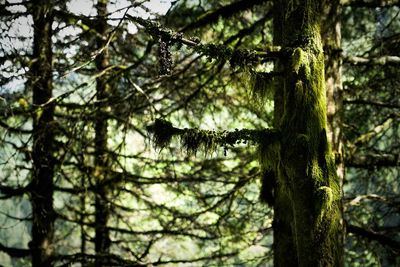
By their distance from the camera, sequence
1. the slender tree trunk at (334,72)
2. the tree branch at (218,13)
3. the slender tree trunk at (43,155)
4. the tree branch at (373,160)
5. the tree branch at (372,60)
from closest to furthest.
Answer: the slender tree trunk at (334,72)
the tree branch at (372,60)
the tree branch at (373,160)
the tree branch at (218,13)
the slender tree trunk at (43,155)

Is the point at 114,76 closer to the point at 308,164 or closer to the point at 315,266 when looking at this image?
the point at 308,164

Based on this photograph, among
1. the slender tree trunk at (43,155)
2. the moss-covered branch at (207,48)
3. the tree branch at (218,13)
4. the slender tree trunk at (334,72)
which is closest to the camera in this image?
the moss-covered branch at (207,48)

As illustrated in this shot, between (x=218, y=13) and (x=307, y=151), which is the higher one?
(x=218, y=13)

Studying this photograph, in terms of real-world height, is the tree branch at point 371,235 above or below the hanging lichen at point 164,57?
below

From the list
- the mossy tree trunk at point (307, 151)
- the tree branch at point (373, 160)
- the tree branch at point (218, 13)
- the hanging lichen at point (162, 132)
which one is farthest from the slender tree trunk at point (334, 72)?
the hanging lichen at point (162, 132)

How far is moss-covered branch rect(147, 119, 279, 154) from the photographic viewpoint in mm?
2830

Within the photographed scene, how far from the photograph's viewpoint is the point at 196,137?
2857 millimetres

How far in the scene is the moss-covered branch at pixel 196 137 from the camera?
111 inches

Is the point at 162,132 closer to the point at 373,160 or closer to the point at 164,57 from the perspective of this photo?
the point at 164,57

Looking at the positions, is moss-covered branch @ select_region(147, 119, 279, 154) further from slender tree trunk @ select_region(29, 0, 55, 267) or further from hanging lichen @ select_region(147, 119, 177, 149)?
slender tree trunk @ select_region(29, 0, 55, 267)

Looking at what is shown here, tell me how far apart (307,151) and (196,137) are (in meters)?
0.79

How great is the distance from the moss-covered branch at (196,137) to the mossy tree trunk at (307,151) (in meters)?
0.30

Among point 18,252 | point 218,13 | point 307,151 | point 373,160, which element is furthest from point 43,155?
point 373,160

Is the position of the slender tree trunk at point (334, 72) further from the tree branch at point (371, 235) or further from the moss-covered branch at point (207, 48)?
the moss-covered branch at point (207, 48)
